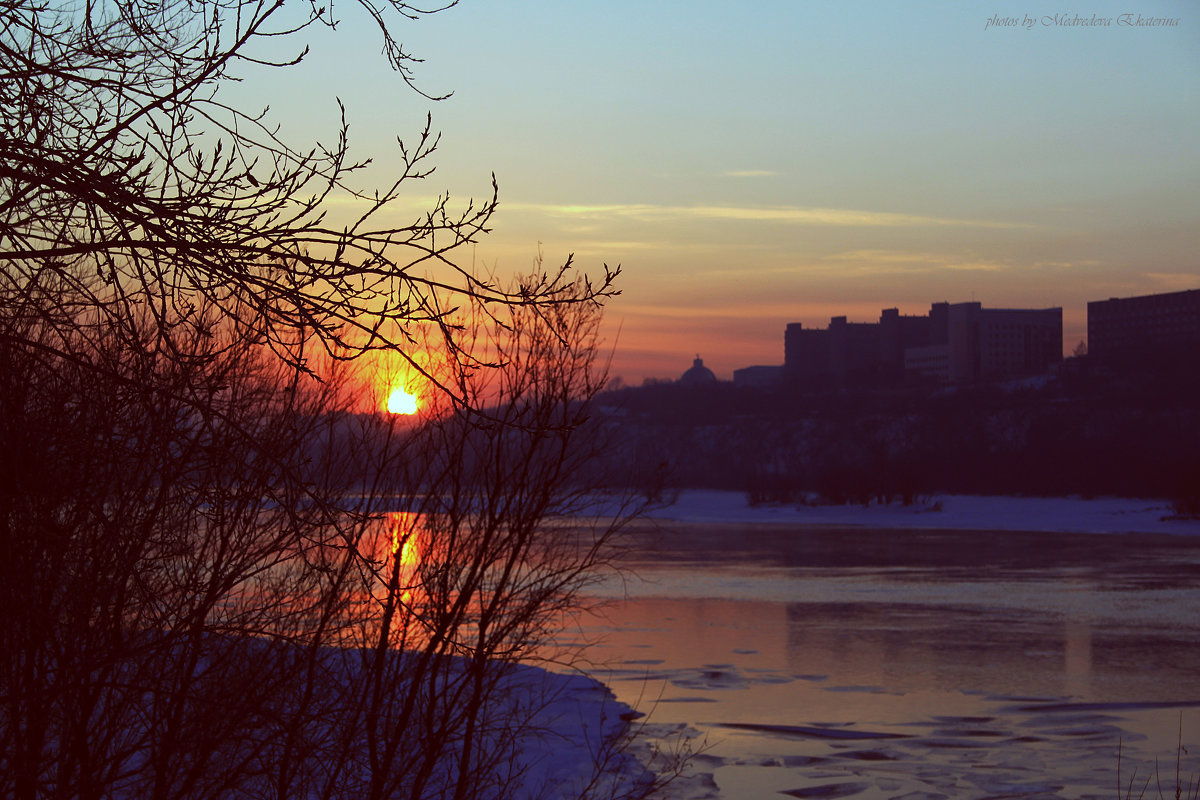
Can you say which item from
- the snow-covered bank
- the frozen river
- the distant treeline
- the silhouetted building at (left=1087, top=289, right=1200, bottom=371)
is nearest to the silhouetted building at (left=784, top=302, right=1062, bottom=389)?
the silhouetted building at (left=1087, top=289, right=1200, bottom=371)

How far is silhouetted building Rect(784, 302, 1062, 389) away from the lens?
11888cm

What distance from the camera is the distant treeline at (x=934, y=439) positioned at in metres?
59.3

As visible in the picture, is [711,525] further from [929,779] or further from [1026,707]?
[929,779]

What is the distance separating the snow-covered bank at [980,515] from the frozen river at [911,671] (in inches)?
597

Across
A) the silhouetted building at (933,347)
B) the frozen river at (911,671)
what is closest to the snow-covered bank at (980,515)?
the frozen river at (911,671)

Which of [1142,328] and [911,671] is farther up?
[1142,328]

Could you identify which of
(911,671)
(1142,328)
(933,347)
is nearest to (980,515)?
(911,671)

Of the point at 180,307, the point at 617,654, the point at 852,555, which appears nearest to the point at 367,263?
the point at 180,307

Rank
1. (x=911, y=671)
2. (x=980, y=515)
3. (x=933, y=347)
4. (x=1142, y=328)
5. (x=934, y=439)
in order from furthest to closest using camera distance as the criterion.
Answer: (x=933, y=347), (x=1142, y=328), (x=934, y=439), (x=980, y=515), (x=911, y=671)

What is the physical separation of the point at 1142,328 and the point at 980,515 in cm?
6436

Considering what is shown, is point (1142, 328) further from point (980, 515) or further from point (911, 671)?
point (911, 671)

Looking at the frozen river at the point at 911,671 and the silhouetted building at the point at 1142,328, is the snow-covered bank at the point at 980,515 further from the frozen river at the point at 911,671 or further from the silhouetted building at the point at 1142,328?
the silhouetted building at the point at 1142,328

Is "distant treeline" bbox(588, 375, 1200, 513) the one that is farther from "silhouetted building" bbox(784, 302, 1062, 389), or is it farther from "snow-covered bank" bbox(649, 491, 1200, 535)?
"silhouetted building" bbox(784, 302, 1062, 389)

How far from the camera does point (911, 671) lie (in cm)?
1573
